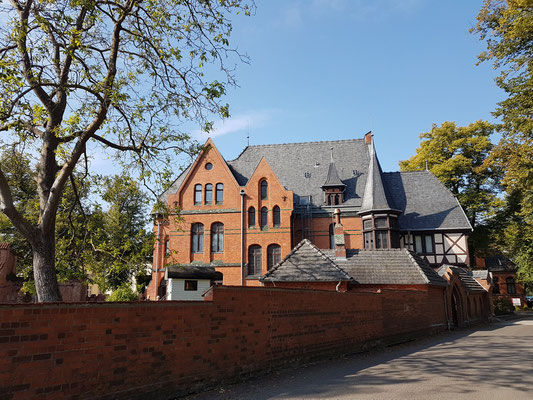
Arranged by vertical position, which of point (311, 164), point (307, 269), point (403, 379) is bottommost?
point (403, 379)

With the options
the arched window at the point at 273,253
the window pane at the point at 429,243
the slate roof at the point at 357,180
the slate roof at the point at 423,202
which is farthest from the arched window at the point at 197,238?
the window pane at the point at 429,243

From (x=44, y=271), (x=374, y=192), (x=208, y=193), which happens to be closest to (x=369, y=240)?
(x=374, y=192)

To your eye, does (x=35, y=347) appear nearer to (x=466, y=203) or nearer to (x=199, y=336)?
(x=199, y=336)

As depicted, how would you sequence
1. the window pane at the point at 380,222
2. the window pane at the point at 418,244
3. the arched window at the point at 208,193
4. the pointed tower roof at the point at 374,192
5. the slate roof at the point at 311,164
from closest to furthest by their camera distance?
the window pane at the point at 380,222 < the pointed tower roof at the point at 374,192 < the window pane at the point at 418,244 < the arched window at the point at 208,193 < the slate roof at the point at 311,164

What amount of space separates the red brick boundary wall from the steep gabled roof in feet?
63.0

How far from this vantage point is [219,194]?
31734 millimetres

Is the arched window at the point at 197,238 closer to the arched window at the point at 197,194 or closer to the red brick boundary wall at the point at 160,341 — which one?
the arched window at the point at 197,194

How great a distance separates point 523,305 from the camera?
4684 cm

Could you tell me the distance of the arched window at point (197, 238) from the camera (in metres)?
31.2

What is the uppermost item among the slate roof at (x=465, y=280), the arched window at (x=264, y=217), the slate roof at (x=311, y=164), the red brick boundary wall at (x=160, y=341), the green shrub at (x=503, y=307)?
the slate roof at (x=311, y=164)

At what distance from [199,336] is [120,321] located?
1654 millimetres

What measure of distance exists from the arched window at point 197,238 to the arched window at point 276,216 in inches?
222

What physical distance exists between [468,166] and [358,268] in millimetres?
24659

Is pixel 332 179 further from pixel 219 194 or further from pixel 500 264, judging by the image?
pixel 500 264
